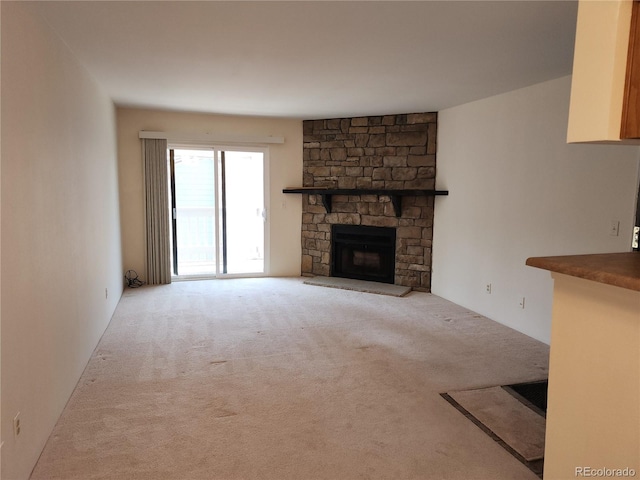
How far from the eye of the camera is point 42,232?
90.4 inches

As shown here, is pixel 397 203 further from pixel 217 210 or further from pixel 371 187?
pixel 217 210

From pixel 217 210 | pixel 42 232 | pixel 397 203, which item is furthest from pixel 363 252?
pixel 42 232

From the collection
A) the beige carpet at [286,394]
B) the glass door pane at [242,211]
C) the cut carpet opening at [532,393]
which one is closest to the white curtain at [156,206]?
the glass door pane at [242,211]

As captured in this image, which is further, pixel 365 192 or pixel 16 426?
pixel 365 192

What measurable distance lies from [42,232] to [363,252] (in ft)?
14.9

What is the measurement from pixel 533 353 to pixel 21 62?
3.94 meters

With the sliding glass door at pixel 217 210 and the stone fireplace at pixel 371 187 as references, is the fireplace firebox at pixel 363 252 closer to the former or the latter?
the stone fireplace at pixel 371 187

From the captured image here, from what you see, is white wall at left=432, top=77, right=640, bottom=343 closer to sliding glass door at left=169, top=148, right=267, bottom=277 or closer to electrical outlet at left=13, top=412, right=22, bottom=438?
sliding glass door at left=169, top=148, right=267, bottom=277

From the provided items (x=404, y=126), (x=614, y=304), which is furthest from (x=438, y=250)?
(x=614, y=304)

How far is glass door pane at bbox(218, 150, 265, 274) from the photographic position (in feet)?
20.8

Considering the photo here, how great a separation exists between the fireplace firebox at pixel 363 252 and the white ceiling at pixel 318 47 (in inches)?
78.2

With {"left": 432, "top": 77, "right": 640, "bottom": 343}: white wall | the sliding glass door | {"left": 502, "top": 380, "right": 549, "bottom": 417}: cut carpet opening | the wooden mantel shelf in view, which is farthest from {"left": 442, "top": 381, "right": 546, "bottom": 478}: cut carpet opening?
the sliding glass door

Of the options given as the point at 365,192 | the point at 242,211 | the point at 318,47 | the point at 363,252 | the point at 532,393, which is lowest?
the point at 532,393

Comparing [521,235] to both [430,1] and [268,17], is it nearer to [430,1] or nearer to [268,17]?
[430,1]
